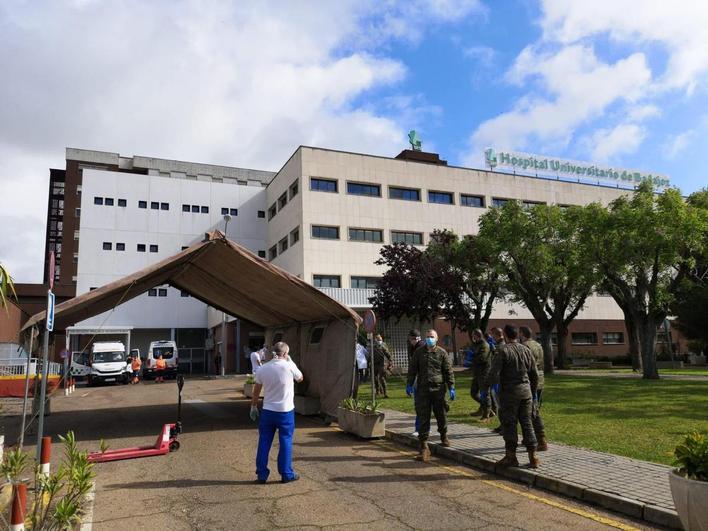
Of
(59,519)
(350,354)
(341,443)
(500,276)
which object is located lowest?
(341,443)

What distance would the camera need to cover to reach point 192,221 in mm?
48469

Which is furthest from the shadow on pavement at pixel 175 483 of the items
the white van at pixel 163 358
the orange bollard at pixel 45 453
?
the white van at pixel 163 358

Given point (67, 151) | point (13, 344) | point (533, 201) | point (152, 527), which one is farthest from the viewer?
point (67, 151)

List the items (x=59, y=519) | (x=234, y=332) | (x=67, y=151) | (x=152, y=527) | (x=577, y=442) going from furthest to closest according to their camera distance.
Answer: (x=67, y=151) → (x=234, y=332) → (x=577, y=442) → (x=152, y=527) → (x=59, y=519)

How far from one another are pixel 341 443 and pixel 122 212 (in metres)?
42.9

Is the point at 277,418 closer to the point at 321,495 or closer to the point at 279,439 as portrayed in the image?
the point at 279,439

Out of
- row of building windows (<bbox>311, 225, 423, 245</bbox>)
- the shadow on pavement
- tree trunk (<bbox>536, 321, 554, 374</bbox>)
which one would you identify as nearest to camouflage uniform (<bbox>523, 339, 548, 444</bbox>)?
the shadow on pavement

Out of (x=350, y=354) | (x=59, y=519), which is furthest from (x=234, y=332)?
(x=59, y=519)

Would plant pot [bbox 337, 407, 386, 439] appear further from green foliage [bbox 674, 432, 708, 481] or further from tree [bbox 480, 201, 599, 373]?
tree [bbox 480, 201, 599, 373]

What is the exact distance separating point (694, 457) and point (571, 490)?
1922 millimetres

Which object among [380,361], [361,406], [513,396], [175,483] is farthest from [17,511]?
[380,361]

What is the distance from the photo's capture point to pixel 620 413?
11789 millimetres

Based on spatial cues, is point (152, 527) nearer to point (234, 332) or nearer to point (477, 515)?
point (477, 515)

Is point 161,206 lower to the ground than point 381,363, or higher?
higher
